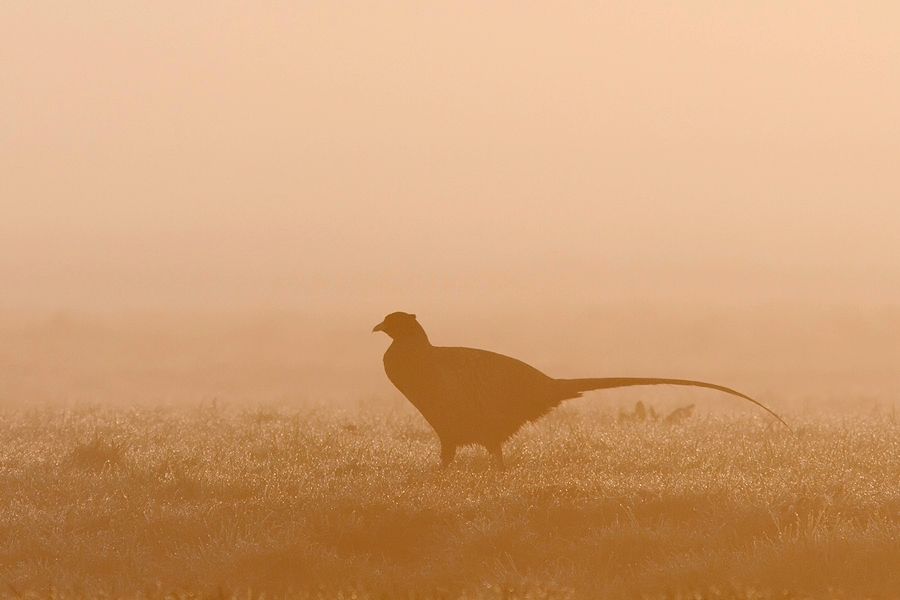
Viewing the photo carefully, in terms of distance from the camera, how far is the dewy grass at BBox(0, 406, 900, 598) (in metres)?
5.14

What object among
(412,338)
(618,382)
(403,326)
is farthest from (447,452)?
(618,382)

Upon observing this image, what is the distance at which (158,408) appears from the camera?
39.0 ft

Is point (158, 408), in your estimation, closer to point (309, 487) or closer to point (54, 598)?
point (309, 487)

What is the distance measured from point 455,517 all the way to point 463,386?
1818 mm

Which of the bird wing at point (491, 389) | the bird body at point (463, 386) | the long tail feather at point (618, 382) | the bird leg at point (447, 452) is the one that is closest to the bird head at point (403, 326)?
the bird body at point (463, 386)

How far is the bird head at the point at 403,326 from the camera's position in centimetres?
796

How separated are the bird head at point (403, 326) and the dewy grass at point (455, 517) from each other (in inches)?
39.9

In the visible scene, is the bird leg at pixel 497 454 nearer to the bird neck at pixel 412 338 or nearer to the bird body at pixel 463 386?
the bird body at pixel 463 386

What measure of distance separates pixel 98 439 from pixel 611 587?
5.08m

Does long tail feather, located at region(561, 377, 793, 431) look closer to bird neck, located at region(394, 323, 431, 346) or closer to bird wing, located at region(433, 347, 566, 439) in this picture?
bird wing, located at region(433, 347, 566, 439)

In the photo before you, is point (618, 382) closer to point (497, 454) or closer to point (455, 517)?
point (497, 454)

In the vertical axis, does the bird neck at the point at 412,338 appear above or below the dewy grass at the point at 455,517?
above

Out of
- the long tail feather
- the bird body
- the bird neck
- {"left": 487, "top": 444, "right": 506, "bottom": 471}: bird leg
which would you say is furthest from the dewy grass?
the bird neck

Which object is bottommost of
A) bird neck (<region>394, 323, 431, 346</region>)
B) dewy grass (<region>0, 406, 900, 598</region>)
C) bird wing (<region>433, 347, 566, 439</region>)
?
dewy grass (<region>0, 406, 900, 598</region>)
